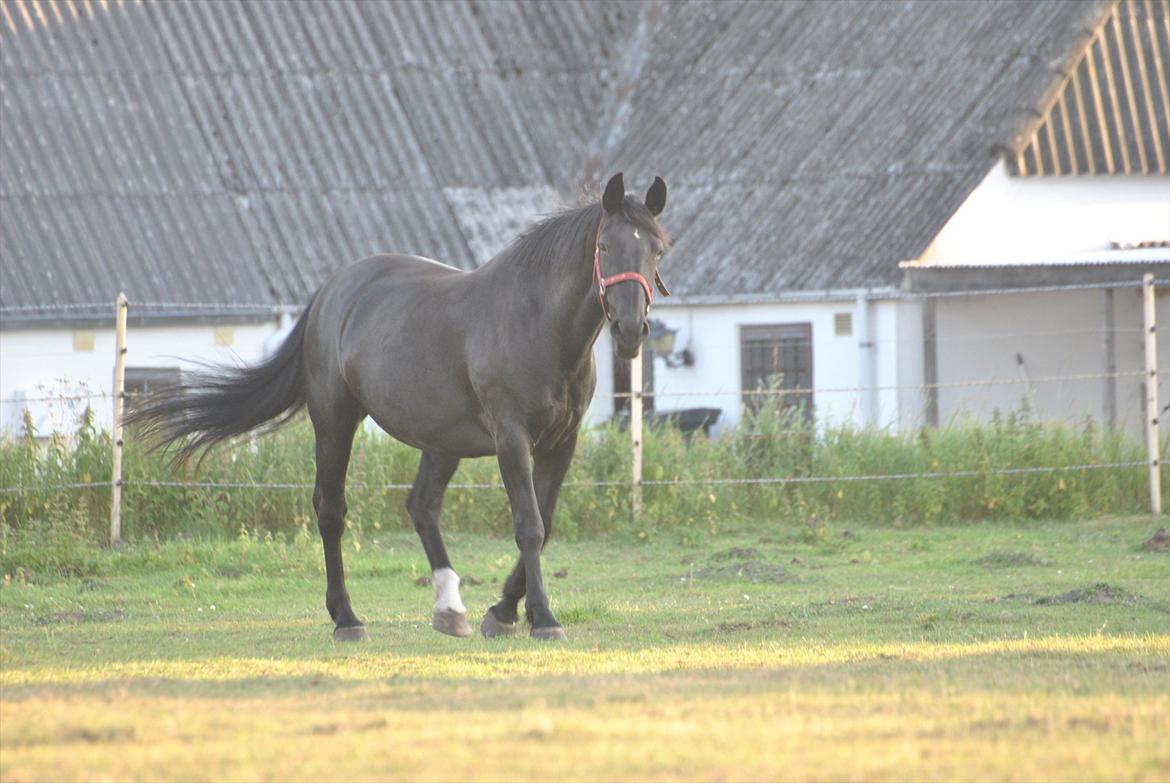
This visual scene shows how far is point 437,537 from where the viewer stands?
31.0 feet

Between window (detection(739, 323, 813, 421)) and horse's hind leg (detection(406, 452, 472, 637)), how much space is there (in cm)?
1285

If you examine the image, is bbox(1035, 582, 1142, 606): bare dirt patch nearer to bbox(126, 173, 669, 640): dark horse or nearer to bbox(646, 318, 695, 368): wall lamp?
bbox(126, 173, 669, 640): dark horse

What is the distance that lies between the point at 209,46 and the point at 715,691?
64.1 feet

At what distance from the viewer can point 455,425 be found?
30.1 feet

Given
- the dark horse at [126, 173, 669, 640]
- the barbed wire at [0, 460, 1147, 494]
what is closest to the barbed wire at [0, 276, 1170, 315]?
the barbed wire at [0, 460, 1147, 494]

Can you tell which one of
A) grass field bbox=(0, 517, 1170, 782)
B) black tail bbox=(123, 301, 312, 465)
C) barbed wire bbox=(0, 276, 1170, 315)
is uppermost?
barbed wire bbox=(0, 276, 1170, 315)

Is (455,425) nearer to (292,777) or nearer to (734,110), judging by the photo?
(292,777)

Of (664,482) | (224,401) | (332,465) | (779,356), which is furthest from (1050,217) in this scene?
(332,465)

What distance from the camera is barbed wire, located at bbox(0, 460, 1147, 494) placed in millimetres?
14258

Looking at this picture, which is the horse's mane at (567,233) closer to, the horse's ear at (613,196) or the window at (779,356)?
the horse's ear at (613,196)

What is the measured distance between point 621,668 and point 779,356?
15681 mm

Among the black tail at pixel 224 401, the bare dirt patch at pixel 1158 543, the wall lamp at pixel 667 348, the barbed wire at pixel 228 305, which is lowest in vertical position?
the bare dirt patch at pixel 1158 543

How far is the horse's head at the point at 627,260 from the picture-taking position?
7992mm

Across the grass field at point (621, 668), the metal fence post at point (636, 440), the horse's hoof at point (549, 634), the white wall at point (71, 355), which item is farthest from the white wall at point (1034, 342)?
the horse's hoof at point (549, 634)
